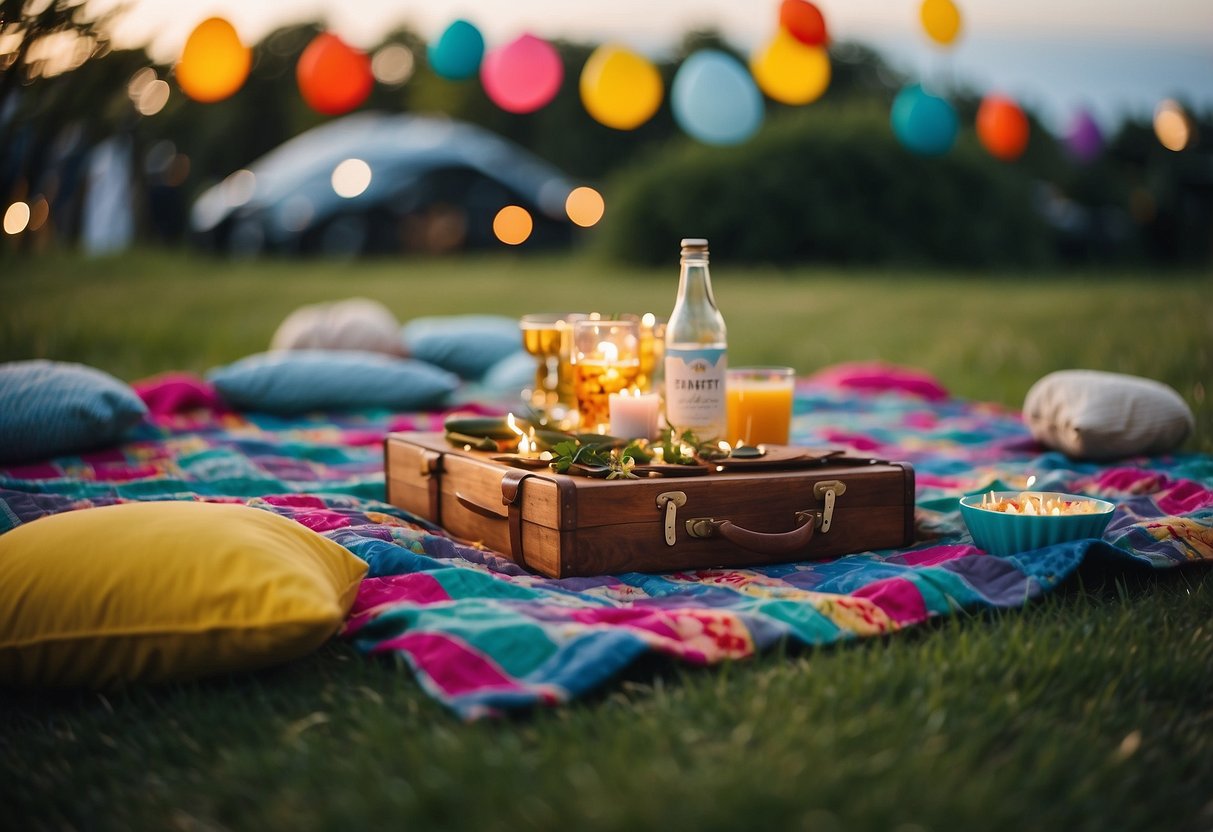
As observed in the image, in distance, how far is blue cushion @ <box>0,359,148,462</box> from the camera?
308 cm

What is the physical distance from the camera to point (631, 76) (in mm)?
6461

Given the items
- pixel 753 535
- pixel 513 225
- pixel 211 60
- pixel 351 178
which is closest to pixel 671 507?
pixel 753 535

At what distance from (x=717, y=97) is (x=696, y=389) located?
17.3 feet

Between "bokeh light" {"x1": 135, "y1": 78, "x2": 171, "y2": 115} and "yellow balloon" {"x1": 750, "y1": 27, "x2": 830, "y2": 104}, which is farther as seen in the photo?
"bokeh light" {"x1": 135, "y1": 78, "x2": 171, "y2": 115}

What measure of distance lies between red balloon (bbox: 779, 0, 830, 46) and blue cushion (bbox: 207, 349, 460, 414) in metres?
2.50

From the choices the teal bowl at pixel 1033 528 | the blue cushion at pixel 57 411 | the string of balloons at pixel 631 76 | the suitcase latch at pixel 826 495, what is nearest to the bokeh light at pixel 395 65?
the string of balloons at pixel 631 76

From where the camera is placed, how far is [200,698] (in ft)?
5.38

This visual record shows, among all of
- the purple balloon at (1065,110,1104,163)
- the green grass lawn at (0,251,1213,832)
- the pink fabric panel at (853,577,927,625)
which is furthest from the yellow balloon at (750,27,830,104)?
the purple balloon at (1065,110,1104,163)

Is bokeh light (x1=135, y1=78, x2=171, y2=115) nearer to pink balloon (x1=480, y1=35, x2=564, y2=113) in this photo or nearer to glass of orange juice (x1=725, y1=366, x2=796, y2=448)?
pink balloon (x1=480, y1=35, x2=564, y2=113)

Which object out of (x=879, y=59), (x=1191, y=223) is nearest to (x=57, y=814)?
(x=1191, y=223)

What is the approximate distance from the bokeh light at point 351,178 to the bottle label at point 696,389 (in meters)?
13.5

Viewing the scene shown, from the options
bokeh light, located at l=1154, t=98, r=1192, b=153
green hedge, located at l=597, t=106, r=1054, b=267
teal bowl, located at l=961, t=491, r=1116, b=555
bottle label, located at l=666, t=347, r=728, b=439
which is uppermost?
bokeh light, located at l=1154, t=98, r=1192, b=153

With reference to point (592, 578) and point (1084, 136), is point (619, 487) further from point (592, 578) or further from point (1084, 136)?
point (1084, 136)

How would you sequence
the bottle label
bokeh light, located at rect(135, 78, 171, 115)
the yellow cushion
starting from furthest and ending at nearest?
bokeh light, located at rect(135, 78, 171, 115) → the bottle label → the yellow cushion
